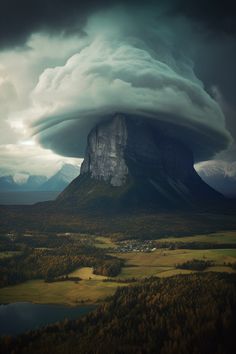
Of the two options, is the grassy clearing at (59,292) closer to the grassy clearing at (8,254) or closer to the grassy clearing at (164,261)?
the grassy clearing at (164,261)

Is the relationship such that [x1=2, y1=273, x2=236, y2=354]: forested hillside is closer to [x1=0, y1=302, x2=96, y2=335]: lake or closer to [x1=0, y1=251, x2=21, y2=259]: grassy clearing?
[x1=0, y1=302, x2=96, y2=335]: lake

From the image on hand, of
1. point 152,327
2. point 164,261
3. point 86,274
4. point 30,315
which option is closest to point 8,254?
point 86,274

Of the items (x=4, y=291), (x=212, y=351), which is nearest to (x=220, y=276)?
(x=212, y=351)

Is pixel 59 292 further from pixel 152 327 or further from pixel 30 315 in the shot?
pixel 152 327

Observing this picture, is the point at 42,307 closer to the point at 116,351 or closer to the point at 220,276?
the point at 116,351

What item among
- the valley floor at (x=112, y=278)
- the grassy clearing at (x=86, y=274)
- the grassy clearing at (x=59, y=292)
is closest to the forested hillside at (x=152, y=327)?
the grassy clearing at (x=59, y=292)

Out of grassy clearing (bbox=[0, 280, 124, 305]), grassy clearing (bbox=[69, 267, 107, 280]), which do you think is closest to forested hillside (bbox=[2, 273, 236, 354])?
grassy clearing (bbox=[0, 280, 124, 305])
